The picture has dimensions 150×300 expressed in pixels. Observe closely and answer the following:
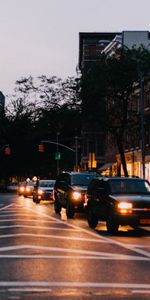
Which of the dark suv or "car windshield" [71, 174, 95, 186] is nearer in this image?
the dark suv

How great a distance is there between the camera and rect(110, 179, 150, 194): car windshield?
24.4 metres

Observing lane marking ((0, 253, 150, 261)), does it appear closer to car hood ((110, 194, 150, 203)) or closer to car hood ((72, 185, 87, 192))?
car hood ((110, 194, 150, 203))

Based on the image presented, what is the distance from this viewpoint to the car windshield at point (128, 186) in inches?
962

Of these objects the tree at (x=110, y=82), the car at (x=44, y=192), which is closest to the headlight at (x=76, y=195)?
the car at (x=44, y=192)

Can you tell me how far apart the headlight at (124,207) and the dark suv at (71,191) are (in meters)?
8.39

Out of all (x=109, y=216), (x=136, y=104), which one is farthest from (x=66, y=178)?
(x=136, y=104)

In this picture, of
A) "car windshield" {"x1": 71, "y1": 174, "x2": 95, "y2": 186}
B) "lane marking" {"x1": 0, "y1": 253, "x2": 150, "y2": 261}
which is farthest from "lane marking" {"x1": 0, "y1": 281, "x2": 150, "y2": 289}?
"car windshield" {"x1": 71, "y1": 174, "x2": 95, "y2": 186}

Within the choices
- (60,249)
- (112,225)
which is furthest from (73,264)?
(112,225)

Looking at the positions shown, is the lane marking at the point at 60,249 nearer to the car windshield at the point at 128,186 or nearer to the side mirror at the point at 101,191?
the car windshield at the point at 128,186

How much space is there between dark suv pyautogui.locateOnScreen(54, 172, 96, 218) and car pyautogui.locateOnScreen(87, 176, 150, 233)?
18.8 feet

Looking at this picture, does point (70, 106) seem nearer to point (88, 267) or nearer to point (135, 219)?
point (135, 219)

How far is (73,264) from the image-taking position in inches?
552

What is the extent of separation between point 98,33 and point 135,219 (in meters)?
103

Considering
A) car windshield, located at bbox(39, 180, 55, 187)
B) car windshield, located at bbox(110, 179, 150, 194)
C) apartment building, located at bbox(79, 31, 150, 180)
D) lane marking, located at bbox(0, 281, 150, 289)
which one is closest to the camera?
lane marking, located at bbox(0, 281, 150, 289)
